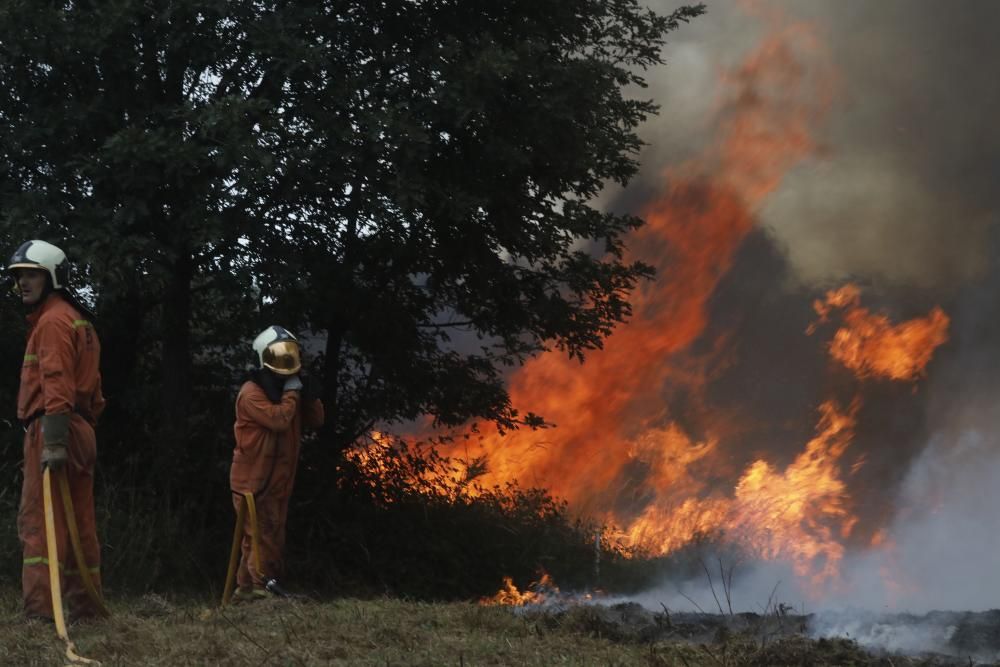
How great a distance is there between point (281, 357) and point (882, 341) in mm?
9622

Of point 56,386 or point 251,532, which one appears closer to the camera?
point 56,386

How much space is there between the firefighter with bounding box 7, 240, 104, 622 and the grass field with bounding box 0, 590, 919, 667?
284 millimetres

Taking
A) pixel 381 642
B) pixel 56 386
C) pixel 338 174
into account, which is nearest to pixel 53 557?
pixel 56 386

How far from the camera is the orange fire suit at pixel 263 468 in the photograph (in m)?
8.82

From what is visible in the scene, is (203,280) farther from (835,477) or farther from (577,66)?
(835,477)

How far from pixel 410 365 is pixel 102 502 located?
3867mm

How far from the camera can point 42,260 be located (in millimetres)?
6949

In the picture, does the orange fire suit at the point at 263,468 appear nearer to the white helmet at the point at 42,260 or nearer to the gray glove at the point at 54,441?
the white helmet at the point at 42,260

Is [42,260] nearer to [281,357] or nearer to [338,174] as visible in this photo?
[281,357]

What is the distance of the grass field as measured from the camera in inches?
223

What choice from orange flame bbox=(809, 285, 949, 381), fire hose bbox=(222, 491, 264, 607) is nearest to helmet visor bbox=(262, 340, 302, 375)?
fire hose bbox=(222, 491, 264, 607)

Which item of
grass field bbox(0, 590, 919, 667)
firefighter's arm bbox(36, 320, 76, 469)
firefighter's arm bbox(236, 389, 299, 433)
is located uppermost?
firefighter's arm bbox(236, 389, 299, 433)

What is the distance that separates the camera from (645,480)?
17.2 meters

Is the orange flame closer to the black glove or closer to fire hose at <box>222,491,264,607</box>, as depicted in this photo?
the black glove
